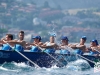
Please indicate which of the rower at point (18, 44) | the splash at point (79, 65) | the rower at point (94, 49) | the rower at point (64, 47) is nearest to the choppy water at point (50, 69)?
the splash at point (79, 65)

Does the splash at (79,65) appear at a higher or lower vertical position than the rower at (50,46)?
lower

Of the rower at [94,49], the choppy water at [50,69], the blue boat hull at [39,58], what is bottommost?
the choppy water at [50,69]

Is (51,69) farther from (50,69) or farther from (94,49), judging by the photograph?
(94,49)

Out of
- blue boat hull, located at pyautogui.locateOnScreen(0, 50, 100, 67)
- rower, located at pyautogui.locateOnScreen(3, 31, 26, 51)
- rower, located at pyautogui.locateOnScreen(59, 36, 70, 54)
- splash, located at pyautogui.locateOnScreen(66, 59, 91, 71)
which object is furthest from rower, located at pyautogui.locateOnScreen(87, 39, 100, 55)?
rower, located at pyautogui.locateOnScreen(3, 31, 26, 51)

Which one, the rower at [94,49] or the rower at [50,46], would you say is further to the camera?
the rower at [94,49]

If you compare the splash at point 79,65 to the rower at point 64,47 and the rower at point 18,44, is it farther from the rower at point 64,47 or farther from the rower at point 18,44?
the rower at point 18,44

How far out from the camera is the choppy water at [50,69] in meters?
18.9

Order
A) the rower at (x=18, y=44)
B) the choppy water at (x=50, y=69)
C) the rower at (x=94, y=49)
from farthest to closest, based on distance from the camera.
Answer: the rower at (x=94, y=49)
the rower at (x=18, y=44)
the choppy water at (x=50, y=69)

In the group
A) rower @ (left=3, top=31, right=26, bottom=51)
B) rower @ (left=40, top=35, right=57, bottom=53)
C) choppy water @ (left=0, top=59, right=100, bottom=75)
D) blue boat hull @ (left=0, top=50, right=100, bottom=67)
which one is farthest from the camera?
rower @ (left=40, top=35, right=57, bottom=53)

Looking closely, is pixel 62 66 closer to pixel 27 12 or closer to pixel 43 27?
pixel 43 27

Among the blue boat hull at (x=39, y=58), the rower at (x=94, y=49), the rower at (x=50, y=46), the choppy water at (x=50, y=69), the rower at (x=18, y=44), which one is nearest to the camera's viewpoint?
the choppy water at (x=50, y=69)

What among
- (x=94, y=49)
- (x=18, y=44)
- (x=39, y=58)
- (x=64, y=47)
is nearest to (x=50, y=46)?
(x=64, y=47)

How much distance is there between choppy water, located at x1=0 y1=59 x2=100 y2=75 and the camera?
18906 millimetres

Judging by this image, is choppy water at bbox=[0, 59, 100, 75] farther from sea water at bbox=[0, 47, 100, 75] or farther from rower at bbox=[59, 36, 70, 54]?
rower at bbox=[59, 36, 70, 54]
